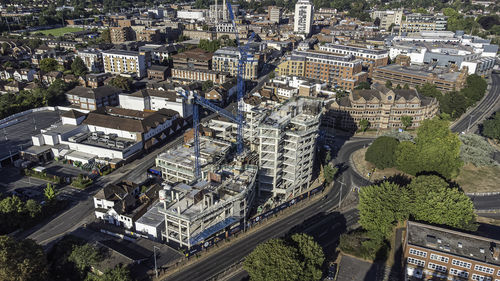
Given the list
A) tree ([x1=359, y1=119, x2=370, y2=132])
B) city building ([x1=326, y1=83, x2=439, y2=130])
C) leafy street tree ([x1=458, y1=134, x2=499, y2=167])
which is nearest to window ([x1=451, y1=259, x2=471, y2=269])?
leafy street tree ([x1=458, y1=134, x2=499, y2=167])

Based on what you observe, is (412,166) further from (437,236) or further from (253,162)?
(253,162)

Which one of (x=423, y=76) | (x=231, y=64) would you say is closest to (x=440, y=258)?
(x=423, y=76)

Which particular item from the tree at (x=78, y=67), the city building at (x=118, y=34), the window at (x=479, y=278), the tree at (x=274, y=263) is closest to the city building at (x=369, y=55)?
the tree at (x=78, y=67)

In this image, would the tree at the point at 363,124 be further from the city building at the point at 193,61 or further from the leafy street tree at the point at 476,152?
the city building at the point at 193,61

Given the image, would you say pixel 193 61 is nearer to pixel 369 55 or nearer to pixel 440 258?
pixel 369 55

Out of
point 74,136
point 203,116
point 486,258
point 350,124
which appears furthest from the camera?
point 203,116

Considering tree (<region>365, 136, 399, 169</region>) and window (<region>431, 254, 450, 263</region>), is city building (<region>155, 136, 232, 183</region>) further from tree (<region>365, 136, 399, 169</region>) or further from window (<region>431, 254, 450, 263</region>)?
window (<region>431, 254, 450, 263</region>)

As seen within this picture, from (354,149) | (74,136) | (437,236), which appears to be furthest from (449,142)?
(74,136)
